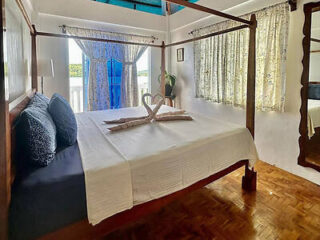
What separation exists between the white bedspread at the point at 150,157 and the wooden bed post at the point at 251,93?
0.15 m

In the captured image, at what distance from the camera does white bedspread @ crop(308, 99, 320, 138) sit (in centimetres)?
223

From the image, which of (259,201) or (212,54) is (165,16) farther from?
(259,201)

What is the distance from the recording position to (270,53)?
2.52m

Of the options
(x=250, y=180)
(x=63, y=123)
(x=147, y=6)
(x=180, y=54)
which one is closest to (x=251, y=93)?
(x=250, y=180)

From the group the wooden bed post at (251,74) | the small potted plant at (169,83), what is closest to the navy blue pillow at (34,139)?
the wooden bed post at (251,74)

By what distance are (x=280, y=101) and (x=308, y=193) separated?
41.8 inches

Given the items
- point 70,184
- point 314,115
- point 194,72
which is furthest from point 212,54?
point 70,184

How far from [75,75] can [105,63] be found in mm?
604

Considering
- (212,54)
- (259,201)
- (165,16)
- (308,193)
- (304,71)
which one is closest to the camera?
(259,201)

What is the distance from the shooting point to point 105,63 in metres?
3.83

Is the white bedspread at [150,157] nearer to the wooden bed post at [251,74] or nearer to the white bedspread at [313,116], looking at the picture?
the wooden bed post at [251,74]

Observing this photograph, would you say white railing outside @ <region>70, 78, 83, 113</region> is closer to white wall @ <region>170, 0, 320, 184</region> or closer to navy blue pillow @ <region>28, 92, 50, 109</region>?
navy blue pillow @ <region>28, 92, 50, 109</region>

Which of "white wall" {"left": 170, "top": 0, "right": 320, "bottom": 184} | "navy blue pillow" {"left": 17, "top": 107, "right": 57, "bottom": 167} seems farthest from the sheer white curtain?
"navy blue pillow" {"left": 17, "top": 107, "right": 57, "bottom": 167}

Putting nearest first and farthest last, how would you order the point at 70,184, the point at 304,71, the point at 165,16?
the point at 70,184 → the point at 304,71 → the point at 165,16
